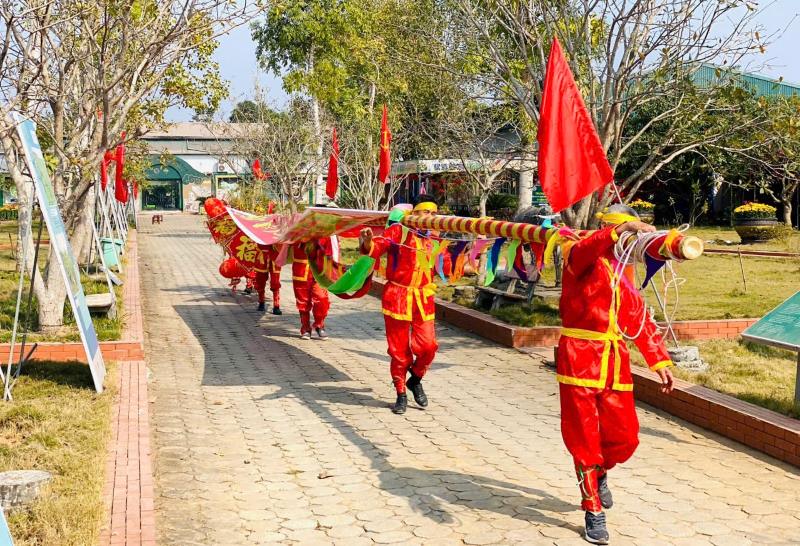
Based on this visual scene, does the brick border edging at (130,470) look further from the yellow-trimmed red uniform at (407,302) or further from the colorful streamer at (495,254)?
the colorful streamer at (495,254)

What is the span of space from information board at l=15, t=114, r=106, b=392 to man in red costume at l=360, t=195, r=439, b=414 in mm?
2516

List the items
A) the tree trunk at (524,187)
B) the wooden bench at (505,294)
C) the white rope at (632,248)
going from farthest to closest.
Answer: the tree trunk at (524,187) < the wooden bench at (505,294) < the white rope at (632,248)

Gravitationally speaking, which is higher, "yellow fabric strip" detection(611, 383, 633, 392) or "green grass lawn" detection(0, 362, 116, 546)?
"yellow fabric strip" detection(611, 383, 633, 392)

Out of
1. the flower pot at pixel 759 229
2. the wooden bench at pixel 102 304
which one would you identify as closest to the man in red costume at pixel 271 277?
the wooden bench at pixel 102 304

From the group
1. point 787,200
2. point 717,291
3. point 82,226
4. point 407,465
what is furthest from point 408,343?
point 787,200

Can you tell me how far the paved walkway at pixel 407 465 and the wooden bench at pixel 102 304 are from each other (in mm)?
1267

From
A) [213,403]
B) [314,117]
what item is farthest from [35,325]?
[314,117]

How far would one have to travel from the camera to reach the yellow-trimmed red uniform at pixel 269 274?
1305 cm

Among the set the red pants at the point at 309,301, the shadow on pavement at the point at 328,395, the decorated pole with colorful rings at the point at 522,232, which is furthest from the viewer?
the red pants at the point at 309,301

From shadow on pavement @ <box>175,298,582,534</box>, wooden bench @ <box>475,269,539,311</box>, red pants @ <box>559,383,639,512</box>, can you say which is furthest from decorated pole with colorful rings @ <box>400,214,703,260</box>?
wooden bench @ <box>475,269,539,311</box>

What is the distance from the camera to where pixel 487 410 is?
787cm

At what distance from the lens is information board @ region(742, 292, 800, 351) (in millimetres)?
7034

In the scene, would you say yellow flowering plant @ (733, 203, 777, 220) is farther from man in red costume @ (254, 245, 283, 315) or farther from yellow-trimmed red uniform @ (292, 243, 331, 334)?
yellow-trimmed red uniform @ (292, 243, 331, 334)

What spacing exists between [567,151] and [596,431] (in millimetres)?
1616
